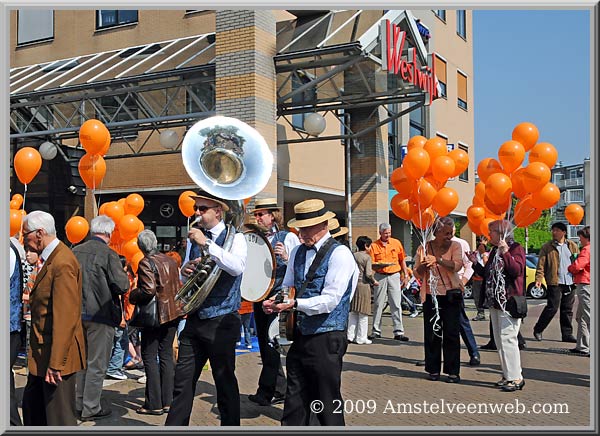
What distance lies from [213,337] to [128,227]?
3.97 metres

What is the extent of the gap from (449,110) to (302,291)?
25.2 metres

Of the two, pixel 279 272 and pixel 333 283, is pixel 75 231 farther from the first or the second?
pixel 333 283

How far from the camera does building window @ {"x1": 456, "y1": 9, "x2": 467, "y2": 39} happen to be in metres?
28.9

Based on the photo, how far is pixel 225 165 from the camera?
5219mm

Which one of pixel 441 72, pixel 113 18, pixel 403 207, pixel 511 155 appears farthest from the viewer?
pixel 441 72

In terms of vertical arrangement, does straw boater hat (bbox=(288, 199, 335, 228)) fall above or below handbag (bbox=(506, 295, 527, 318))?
above

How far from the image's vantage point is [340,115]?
55.3 feet

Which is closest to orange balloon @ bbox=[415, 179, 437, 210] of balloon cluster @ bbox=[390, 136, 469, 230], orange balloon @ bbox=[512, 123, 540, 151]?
balloon cluster @ bbox=[390, 136, 469, 230]

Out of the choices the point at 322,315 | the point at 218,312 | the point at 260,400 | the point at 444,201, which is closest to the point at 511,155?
the point at 444,201

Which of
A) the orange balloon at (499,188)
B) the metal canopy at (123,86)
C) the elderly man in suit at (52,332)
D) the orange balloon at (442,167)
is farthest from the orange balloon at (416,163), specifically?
the metal canopy at (123,86)

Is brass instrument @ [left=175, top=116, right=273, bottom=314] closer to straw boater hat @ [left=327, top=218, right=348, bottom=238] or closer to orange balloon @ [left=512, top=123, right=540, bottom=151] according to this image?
straw boater hat @ [left=327, top=218, right=348, bottom=238]

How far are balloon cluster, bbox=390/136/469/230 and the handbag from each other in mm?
1404

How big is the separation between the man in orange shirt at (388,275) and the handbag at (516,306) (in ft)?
12.5

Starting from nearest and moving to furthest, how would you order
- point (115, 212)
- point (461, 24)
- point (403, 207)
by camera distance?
point (403, 207)
point (115, 212)
point (461, 24)
